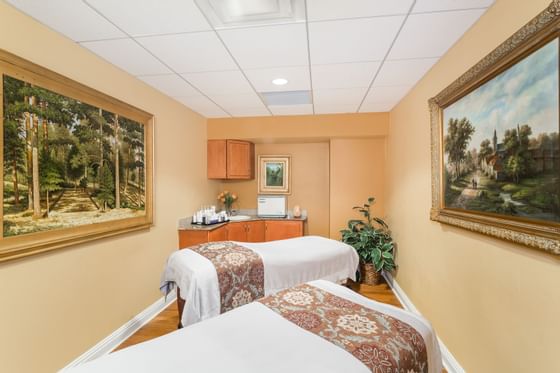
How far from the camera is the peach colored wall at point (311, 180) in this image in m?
4.61

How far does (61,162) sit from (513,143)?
106 inches

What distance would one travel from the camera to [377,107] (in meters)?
3.52

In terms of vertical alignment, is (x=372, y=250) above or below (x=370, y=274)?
above

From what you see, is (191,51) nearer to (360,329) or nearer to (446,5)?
(446,5)

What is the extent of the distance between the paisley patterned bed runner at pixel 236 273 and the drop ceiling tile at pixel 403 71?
200cm

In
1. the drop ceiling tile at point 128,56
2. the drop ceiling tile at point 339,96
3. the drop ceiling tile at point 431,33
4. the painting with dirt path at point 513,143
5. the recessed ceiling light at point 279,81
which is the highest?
Answer: the drop ceiling tile at point 128,56

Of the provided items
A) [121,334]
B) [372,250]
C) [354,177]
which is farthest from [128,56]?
[372,250]

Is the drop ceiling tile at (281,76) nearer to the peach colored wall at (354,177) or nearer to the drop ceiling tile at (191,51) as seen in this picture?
the drop ceiling tile at (191,51)

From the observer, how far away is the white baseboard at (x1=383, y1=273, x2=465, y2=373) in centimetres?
193

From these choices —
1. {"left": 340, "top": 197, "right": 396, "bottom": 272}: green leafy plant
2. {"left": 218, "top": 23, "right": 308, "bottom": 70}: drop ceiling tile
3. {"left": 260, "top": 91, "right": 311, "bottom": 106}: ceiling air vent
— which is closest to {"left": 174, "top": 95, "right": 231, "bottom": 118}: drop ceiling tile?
{"left": 260, "top": 91, "right": 311, "bottom": 106}: ceiling air vent

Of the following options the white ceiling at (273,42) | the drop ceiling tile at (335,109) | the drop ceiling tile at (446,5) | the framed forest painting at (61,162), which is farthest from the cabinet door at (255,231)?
the drop ceiling tile at (446,5)

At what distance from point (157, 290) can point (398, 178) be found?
3.07 metres

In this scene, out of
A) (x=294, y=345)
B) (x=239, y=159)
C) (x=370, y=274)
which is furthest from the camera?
(x=239, y=159)

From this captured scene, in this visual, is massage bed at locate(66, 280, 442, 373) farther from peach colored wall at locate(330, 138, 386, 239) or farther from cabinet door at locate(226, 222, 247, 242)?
peach colored wall at locate(330, 138, 386, 239)
